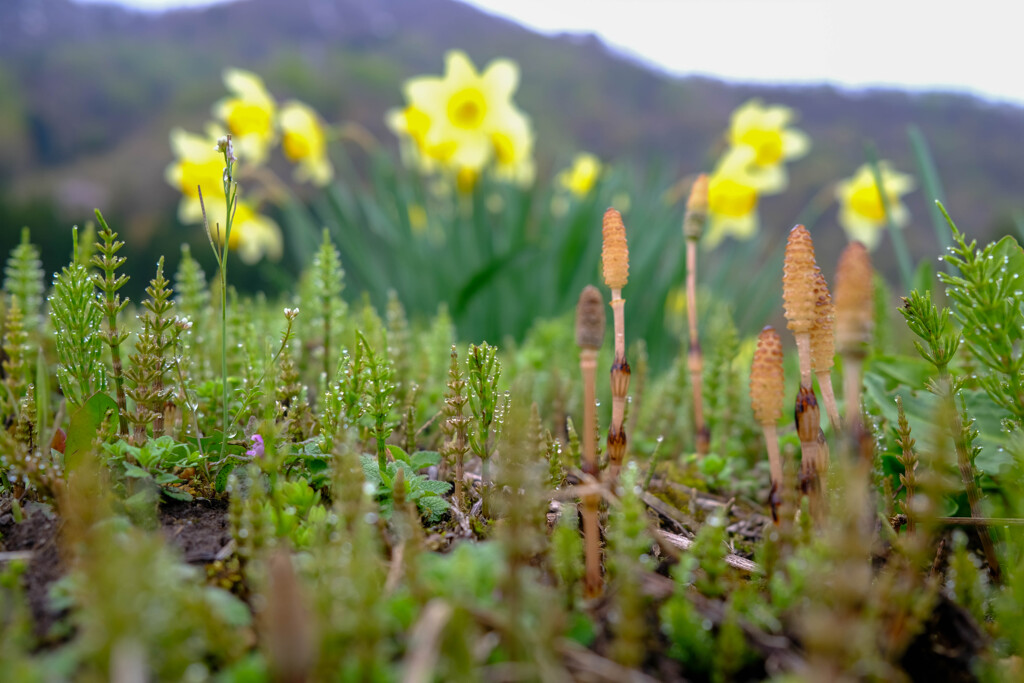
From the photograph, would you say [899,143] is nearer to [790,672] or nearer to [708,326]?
[708,326]

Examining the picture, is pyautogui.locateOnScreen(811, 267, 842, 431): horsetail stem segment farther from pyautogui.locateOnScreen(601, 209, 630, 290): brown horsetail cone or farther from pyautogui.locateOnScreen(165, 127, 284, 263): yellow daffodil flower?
pyautogui.locateOnScreen(165, 127, 284, 263): yellow daffodil flower

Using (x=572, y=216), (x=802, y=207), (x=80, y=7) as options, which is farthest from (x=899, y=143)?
(x=80, y=7)

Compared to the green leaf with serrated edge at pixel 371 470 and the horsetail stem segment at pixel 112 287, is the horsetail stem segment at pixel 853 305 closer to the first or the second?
the green leaf with serrated edge at pixel 371 470

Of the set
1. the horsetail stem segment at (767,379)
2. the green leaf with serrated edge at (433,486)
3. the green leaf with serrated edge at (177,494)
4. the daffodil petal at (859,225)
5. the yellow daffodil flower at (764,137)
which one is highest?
the yellow daffodil flower at (764,137)

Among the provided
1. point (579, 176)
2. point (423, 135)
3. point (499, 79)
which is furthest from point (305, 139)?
point (579, 176)

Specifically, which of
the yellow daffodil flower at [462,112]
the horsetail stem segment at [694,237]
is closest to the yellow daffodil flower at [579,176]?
the yellow daffodil flower at [462,112]

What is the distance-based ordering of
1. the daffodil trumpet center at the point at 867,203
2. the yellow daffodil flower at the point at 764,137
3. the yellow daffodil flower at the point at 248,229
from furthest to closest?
the daffodil trumpet center at the point at 867,203
the yellow daffodil flower at the point at 248,229
the yellow daffodil flower at the point at 764,137

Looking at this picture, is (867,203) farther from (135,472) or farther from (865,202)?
(135,472)
